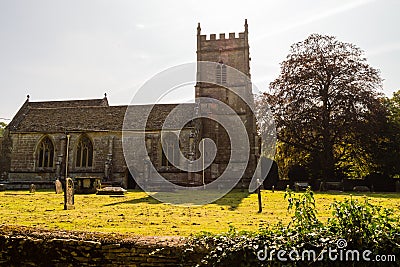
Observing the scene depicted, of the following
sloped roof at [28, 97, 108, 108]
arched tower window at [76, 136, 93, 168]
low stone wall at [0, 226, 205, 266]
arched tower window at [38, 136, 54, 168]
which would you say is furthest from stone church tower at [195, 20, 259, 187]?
low stone wall at [0, 226, 205, 266]

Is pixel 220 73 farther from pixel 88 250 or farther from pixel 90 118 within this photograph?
pixel 88 250

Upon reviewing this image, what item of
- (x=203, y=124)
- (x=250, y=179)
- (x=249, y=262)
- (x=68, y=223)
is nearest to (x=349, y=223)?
(x=249, y=262)

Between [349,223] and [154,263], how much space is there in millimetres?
2666

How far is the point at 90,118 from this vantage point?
32.6m

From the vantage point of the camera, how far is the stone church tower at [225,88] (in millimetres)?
30062

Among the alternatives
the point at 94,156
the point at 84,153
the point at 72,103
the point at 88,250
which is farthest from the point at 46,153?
the point at 88,250

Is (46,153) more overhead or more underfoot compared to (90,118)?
more underfoot

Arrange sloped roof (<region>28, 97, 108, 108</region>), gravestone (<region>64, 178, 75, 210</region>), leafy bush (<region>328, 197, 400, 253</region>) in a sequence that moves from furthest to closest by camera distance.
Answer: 1. sloped roof (<region>28, 97, 108, 108</region>)
2. gravestone (<region>64, 178, 75, 210</region>)
3. leafy bush (<region>328, 197, 400, 253</region>)

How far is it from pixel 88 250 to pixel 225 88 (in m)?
28.0

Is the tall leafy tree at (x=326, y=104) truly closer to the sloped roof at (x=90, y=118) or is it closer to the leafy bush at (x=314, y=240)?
the sloped roof at (x=90, y=118)

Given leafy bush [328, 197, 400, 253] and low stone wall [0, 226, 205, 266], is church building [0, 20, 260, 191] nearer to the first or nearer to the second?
low stone wall [0, 226, 205, 266]

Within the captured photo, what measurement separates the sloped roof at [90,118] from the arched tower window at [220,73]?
3714mm

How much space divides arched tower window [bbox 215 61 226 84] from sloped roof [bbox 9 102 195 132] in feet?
12.2

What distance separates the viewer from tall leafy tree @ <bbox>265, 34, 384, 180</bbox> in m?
29.0
